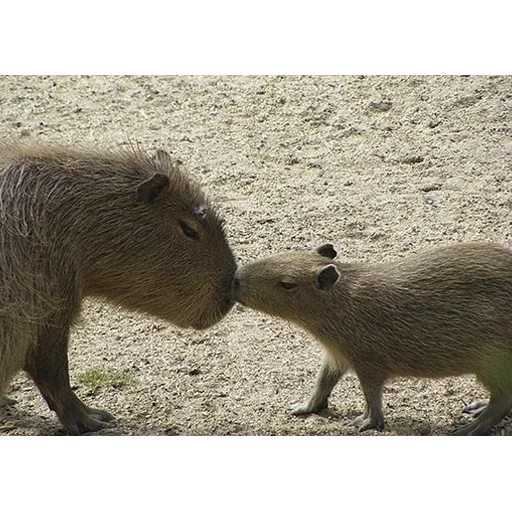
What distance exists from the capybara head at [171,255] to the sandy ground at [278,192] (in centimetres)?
58

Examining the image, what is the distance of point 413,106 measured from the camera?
9.09 m

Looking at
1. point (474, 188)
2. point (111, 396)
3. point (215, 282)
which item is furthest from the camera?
point (474, 188)

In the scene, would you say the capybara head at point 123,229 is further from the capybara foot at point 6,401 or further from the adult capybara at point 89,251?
A: the capybara foot at point 6,401

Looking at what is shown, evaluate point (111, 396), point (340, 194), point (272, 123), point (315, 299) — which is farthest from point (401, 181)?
point (111, 396)

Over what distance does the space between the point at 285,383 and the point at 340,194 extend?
85.9 inches

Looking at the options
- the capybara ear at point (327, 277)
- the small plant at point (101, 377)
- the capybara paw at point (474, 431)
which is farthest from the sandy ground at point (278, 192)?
the capybara ear at point (327, 277)

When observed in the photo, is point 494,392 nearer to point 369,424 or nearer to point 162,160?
point 369,424

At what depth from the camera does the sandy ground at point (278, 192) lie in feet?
21.1

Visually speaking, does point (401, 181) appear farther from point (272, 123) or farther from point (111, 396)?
point (111, 396)

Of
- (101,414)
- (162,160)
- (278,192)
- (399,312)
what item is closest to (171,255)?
(162,160)

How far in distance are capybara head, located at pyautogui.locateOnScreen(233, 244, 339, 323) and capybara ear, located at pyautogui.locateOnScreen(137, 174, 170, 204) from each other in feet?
2.16

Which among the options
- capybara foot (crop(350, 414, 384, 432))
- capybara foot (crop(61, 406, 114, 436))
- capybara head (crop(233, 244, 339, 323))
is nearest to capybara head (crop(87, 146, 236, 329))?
capybara head (crop(233, 244, 339, 323))

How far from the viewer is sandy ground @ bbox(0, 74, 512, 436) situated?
6.43 metres

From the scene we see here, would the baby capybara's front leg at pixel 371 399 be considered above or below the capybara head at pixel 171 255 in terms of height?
below
